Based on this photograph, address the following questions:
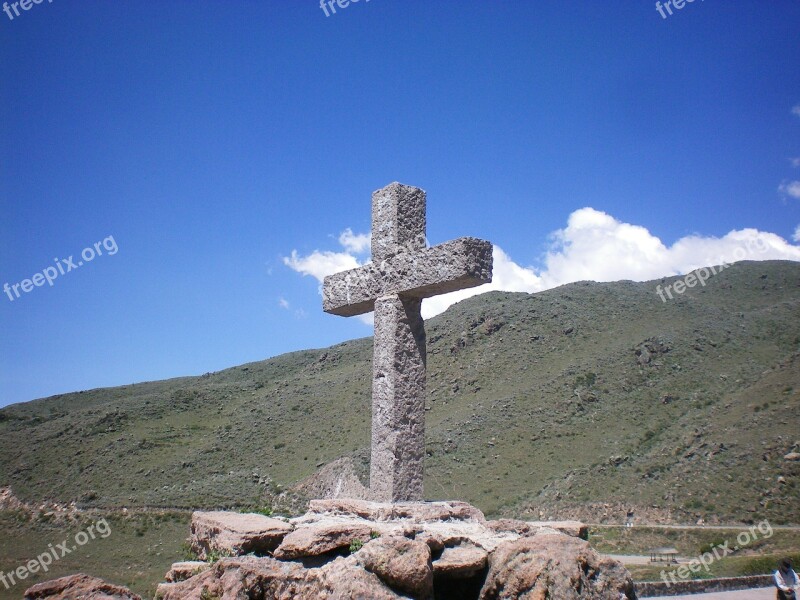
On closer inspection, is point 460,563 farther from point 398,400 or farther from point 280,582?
point 398,400

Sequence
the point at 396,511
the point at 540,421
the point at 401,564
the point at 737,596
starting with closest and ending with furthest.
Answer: the point at 401,564
the point at 396,511
the point at 737,596
the point at 540,421

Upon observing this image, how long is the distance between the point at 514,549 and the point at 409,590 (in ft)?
2.42

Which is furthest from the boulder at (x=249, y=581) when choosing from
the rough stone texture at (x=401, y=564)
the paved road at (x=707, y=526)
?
the paved road at (x=707, y=526)

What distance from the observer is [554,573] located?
4086 millimetres

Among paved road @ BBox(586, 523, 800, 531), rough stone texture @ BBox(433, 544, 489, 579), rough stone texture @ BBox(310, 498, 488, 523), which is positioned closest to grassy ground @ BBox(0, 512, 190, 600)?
paved road @ BBox(586, 523, 800, 531)

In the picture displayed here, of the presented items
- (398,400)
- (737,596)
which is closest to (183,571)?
(398,400)

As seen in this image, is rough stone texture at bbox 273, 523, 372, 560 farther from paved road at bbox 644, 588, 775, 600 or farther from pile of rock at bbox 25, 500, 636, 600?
paved road at bbox 644, 588, 775, 600

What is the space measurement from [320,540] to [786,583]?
8781 millimetres

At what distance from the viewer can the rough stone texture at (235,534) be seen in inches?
204

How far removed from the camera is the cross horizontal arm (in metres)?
6.48

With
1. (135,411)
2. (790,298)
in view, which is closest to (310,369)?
(135,411)

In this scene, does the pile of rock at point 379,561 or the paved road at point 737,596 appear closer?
the pile of rock at point 379,561

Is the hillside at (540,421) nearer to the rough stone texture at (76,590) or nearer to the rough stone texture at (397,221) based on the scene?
the rough stone texture at (397,221)

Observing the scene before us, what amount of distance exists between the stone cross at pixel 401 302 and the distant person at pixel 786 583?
692 cm
